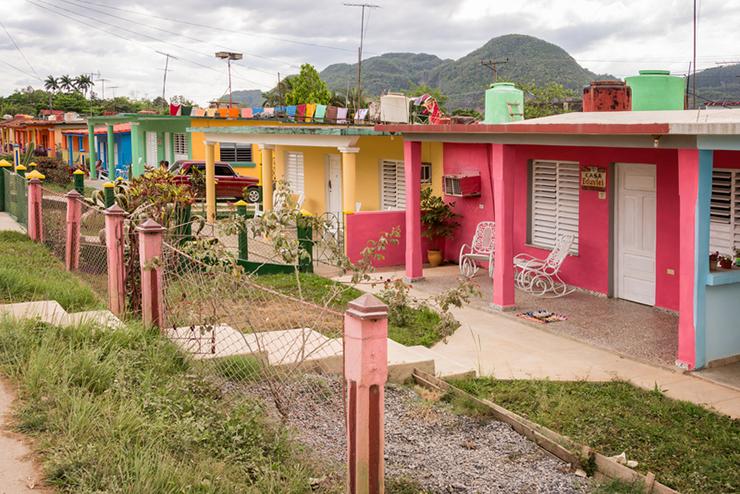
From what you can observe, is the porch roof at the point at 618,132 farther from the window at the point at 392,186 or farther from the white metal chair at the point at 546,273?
the window at the point at 392,186

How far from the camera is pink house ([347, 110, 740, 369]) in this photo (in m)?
9.36

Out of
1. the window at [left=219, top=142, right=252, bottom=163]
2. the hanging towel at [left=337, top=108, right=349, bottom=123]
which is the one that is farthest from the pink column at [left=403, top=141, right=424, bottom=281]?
the window at [left=219, top=142, right=252, bottom=163]

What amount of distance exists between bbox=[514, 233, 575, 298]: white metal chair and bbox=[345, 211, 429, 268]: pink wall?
9.99ft

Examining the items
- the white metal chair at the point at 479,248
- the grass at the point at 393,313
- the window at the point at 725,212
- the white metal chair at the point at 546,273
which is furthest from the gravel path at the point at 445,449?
the white metal chair at the point at 479,248

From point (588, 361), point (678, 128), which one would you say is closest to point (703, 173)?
point (678, 128)

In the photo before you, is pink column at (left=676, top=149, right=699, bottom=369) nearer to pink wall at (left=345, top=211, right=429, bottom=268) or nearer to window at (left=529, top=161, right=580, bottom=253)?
window at (left=529, top=161, right=580, bottom=253)

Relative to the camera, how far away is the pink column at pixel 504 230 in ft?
40.8

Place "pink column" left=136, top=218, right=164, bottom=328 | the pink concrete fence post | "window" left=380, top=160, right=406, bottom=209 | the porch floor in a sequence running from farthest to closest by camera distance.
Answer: "window" left=380, top=160, right=406, bottom=209 → the porch floor → "pink column" left=136, top=218, right=164, bottom=328 → the pink concrete fence post

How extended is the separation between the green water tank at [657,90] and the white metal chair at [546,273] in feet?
12.3

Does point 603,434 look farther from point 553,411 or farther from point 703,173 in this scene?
point 703,173

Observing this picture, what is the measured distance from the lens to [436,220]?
16.1 metres

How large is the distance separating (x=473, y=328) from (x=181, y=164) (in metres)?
20.7

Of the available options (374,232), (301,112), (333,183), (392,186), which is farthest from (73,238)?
(301,112)

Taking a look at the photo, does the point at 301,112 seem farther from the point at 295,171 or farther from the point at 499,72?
the point at 499,72
